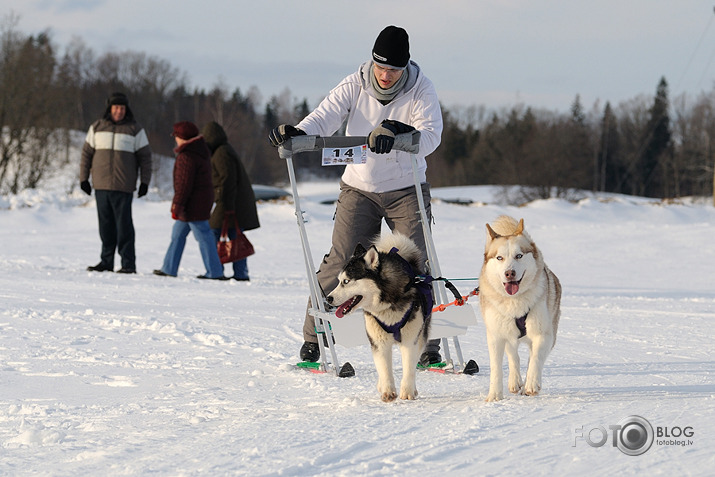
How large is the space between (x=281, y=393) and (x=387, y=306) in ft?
2.54

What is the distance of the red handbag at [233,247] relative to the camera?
983 centimetres

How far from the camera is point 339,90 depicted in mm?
4672

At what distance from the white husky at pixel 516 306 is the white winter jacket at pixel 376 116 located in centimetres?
99

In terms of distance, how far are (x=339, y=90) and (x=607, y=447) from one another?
104 inches

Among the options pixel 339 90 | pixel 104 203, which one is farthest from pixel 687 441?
pixel 104 203

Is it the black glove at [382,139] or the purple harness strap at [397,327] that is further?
the black glove at [382,139]

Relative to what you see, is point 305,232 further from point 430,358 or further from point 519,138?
point 519,138

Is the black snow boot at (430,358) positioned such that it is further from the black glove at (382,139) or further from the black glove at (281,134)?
the black glove at (281,134)

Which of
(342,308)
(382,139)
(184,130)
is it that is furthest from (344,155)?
(184,130)

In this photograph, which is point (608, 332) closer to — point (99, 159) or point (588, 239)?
point (99, 159)

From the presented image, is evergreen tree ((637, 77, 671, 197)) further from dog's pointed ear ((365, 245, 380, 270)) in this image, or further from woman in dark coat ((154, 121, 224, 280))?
dog's pointed ear ((365, 245, 380, 270))

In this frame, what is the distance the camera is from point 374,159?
15.3 feet

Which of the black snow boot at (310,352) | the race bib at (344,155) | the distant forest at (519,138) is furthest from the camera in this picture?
the distant forest at (519,138)

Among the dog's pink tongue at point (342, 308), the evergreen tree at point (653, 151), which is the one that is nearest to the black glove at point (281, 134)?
the dog's pink tongue at point (342, 308)
